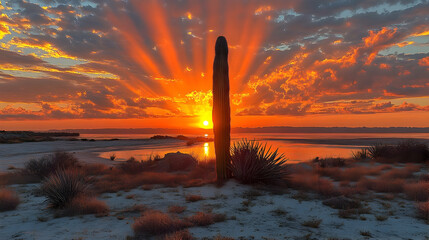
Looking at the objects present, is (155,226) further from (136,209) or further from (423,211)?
(423,211)

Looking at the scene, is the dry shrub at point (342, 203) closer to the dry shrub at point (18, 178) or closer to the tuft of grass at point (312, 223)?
the tuft of grass at point (312, 223)

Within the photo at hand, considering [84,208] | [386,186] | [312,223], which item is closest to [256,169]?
[312,223]

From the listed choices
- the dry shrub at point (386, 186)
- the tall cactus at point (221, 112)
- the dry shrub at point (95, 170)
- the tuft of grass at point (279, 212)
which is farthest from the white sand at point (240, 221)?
the dry shrub at point (95, 170)

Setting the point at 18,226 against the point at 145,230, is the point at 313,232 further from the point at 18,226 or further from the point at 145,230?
the point at 18,226

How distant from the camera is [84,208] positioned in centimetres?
784

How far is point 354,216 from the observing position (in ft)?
24.0

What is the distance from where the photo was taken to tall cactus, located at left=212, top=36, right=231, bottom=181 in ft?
38.4

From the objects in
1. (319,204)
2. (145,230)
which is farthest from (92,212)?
(319,204)

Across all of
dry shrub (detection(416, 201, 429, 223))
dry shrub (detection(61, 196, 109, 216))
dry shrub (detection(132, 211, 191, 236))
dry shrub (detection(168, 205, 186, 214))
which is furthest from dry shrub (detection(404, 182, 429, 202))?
dry shrub (detection(61, 196, 109, 216))

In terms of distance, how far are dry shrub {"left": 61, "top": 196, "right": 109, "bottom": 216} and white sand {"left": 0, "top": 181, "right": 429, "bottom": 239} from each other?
33cm

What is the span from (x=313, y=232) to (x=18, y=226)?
7.33m

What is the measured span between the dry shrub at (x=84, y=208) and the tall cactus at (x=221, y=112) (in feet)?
17.5

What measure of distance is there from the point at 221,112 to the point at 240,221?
5.59 m

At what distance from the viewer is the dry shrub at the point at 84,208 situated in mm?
7824
